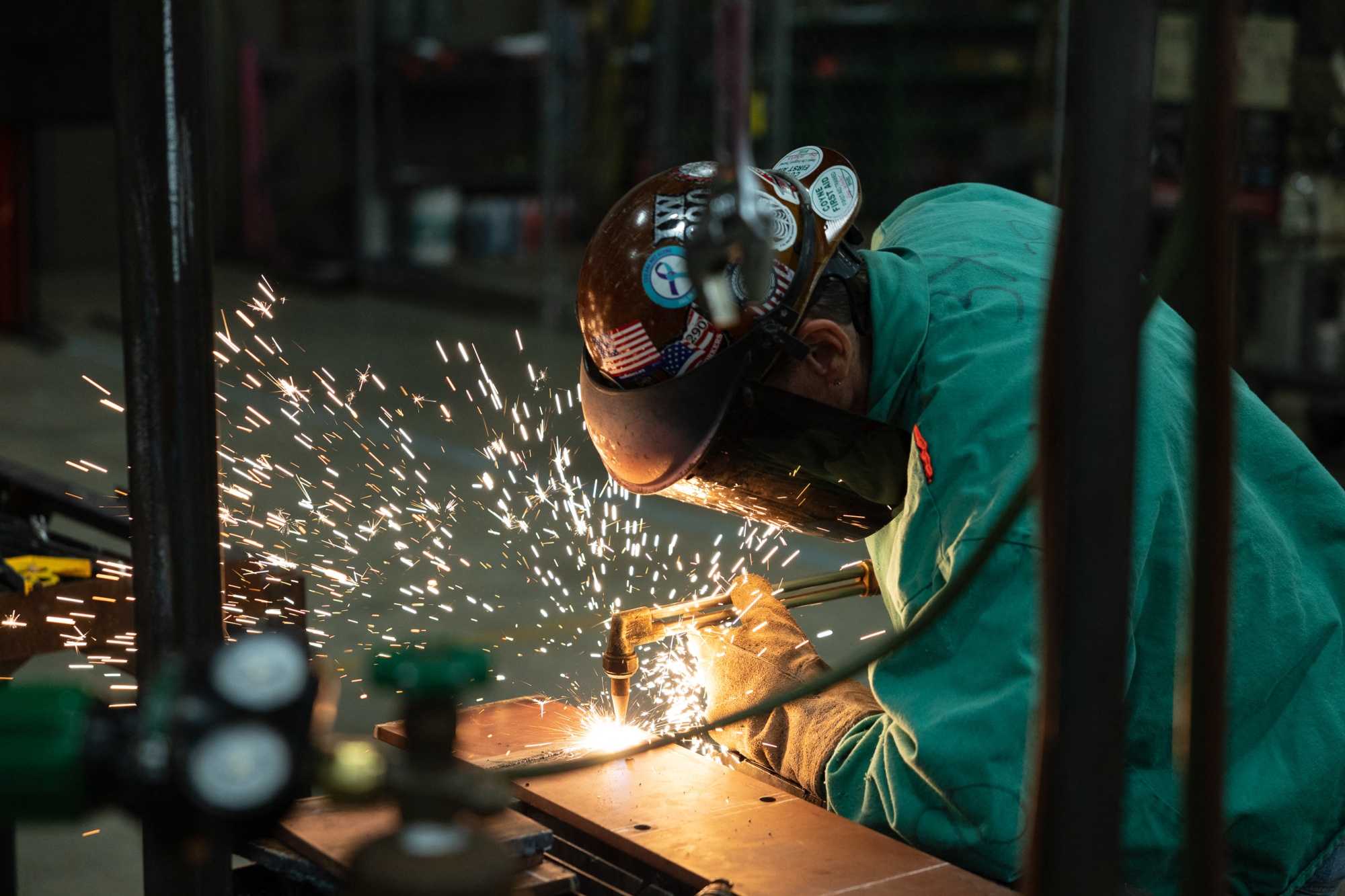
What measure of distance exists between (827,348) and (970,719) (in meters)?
0.49

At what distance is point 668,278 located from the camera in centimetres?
173

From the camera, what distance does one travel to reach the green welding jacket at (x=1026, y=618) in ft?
4.94

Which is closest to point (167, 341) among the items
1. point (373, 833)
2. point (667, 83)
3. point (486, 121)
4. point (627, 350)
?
point (373, 833)

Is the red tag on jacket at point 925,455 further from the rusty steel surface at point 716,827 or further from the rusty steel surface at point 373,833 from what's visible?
the rusty steel surface at point 373,833

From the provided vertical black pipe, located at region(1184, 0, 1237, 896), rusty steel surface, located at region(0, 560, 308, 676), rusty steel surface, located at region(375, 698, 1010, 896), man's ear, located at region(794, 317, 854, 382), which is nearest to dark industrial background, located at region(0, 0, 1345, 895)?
rusty steel surface, located at region(0, 560, 308, 676)

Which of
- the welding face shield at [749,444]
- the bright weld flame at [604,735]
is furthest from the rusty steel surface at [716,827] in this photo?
the welding face shield at [749,444]

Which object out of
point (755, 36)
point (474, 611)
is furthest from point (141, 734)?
point (755, 36)

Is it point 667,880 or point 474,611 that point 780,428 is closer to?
point 667,880

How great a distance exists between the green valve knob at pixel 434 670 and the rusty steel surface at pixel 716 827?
2.11 ft

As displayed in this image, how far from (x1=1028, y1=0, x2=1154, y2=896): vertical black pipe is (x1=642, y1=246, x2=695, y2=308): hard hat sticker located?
3.16ft

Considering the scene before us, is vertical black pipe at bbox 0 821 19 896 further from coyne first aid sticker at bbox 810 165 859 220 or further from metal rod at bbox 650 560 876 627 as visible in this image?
coyne first aid sticker at bbox 810 165 859 220

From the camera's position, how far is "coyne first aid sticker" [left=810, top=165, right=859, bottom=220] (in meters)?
1.84

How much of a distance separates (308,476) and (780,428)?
14.3 feet

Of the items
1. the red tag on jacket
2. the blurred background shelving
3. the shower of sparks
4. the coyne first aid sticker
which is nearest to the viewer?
the red tag on jacket
